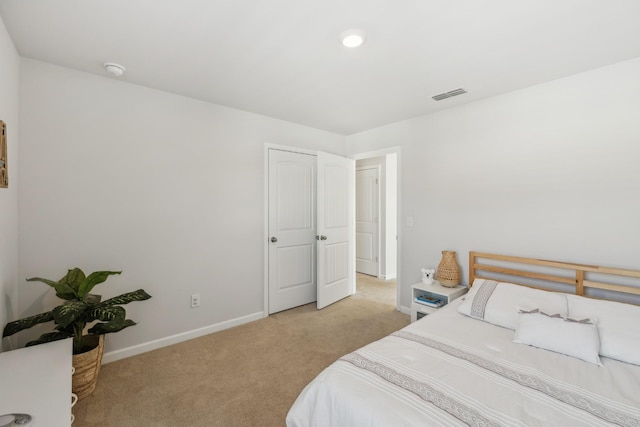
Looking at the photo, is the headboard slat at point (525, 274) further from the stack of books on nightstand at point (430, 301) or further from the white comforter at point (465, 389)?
the white comforter at point (465, 389)

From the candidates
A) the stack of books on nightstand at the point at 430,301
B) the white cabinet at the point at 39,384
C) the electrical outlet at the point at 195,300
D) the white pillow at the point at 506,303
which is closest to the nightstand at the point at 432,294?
the stack of books on nightstand at the point at 430,301

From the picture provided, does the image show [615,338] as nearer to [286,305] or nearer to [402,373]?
[402,373]

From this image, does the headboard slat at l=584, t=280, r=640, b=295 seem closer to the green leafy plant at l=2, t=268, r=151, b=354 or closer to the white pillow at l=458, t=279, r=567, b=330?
the white pillow at l=458, t=279, r=567, b=330

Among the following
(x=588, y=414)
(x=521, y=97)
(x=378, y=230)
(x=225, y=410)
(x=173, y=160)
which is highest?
(x=521, y=97)

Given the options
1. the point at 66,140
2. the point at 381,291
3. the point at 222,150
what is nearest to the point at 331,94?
the point at 222,150

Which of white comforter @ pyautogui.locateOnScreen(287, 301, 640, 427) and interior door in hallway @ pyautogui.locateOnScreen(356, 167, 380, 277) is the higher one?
interior door in hallway @ pyautogui.locateOnScreen(356, 167, 380, 277)

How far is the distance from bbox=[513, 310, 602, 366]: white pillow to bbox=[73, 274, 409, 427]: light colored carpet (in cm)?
142

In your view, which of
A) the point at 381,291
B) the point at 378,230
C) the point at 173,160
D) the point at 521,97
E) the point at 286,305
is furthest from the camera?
the point at 378,230

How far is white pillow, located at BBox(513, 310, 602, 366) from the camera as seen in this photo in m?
1.57

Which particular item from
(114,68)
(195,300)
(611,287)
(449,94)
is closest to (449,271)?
(611,287)

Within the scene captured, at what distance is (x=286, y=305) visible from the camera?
359 centimetres

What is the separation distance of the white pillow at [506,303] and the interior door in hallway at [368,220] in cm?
309

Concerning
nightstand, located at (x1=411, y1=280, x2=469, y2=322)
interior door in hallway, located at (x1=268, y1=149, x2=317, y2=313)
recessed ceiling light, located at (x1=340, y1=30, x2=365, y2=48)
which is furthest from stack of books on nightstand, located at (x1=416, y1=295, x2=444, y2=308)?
recessed ceiling light, located at (x1=340, y1=30, x2=365, y2=48)

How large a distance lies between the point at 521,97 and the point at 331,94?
1.73m
